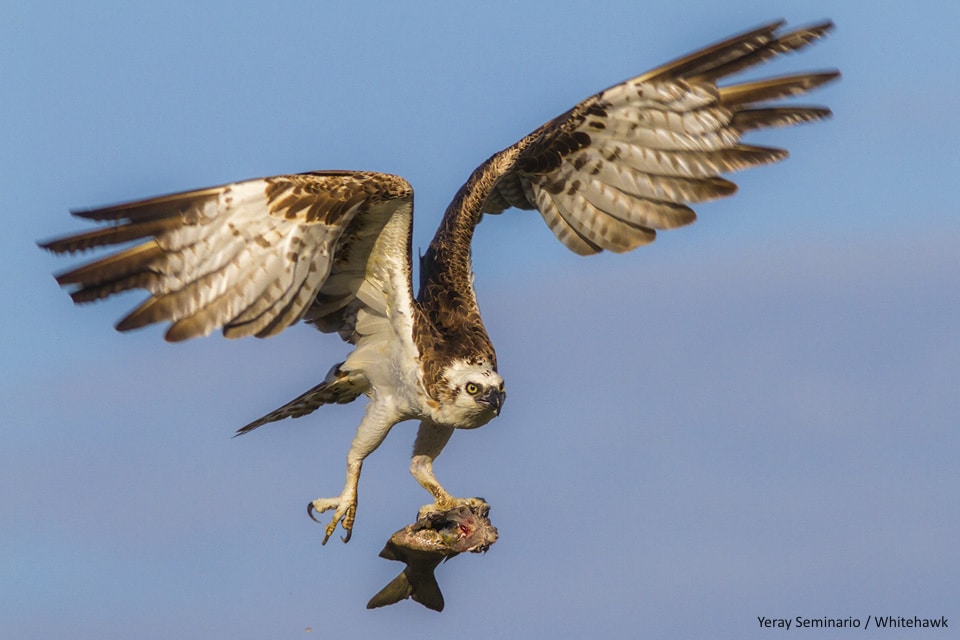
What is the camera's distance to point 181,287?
11.3 metres

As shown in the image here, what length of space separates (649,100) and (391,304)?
263 centimetres

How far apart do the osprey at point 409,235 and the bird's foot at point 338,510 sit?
1 centimetres

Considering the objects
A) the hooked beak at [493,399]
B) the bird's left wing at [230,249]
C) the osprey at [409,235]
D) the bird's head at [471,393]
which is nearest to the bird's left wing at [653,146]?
the osprey at [409,235]

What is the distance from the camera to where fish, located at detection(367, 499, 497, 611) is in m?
12.7

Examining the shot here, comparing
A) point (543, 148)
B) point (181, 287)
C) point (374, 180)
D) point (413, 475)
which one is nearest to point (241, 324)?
point (181, 287)

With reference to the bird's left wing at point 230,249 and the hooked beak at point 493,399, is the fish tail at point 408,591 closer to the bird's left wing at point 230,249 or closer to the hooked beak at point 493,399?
the hooked beak at point 493,399

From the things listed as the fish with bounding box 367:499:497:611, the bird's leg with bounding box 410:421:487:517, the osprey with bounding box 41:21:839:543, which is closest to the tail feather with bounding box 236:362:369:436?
the osprey with bounding box 41:21:839:543

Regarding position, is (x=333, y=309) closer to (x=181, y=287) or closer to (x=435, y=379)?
(x=435, y=379)

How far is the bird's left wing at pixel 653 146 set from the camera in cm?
1280

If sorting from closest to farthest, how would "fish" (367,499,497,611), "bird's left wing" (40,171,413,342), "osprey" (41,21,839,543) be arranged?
"bird's left wing" (40,171,413,342), "osprey" (41,21,839,543), "fish" (367,499,497,611)

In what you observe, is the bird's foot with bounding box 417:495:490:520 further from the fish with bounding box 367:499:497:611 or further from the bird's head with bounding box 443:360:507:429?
the bird's head with bounding box 443:360:507:429

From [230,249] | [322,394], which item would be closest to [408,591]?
[322,394]

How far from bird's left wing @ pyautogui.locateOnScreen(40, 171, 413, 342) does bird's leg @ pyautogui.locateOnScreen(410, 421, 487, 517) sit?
203 cm

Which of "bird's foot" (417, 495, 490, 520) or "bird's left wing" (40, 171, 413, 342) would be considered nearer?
"bird's left wing" (40, 171, 413, 342)
